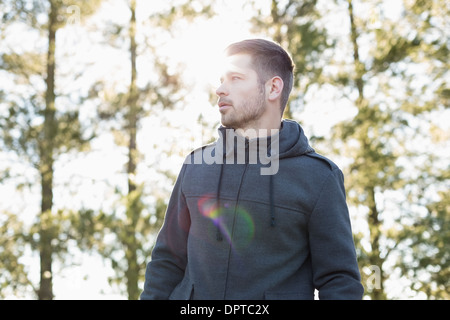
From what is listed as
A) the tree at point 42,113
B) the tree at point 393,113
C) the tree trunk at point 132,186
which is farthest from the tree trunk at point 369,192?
the tree at point 42,113

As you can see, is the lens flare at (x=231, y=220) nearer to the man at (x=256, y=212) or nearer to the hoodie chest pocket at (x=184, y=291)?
the man at (x=256, y=212)

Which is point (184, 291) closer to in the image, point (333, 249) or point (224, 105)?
point (333, 249)

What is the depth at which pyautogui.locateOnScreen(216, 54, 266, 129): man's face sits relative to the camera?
2.07m

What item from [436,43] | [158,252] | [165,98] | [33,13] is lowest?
[158,252]

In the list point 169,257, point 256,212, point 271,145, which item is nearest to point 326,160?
point 271,145

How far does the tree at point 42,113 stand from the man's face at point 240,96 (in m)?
8.07

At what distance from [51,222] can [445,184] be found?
296 inches

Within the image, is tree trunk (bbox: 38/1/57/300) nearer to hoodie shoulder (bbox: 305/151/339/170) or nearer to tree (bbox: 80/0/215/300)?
tree (bbox: 80/0/215/300)

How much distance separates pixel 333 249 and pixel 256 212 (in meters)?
0.33

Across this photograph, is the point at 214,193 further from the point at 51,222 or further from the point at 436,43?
the point at 436,43

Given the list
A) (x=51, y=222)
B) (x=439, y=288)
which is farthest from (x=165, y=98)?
(x=439, y=288)

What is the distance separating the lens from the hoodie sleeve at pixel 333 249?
71.4 inches
